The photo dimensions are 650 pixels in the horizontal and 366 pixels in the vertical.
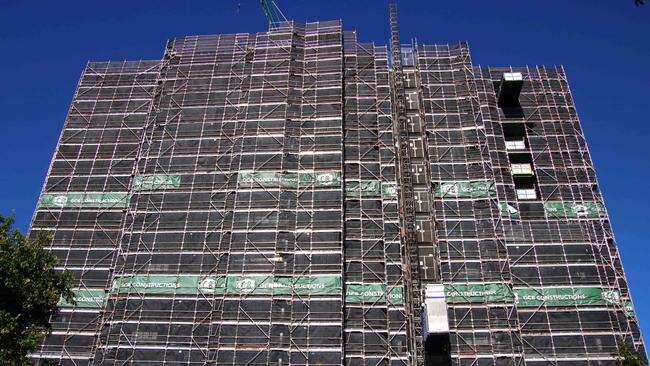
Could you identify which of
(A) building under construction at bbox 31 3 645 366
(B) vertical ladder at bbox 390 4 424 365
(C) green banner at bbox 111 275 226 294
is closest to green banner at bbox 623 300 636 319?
(A) building under construction at bbox 31 3 645 366

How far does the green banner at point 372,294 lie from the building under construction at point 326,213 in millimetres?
161

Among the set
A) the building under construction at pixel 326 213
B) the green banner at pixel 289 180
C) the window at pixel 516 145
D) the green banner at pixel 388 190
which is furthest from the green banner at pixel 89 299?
the window at pixel 516 145

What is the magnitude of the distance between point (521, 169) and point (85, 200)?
37.8m

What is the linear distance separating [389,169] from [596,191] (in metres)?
17.6

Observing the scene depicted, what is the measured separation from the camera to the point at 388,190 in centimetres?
4316

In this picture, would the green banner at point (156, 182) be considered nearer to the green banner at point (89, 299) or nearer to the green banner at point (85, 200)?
the green banner at point (85, 200)

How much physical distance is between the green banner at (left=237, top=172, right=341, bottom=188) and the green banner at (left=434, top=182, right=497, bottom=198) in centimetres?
883

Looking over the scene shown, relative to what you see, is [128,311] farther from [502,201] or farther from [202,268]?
[502,201]

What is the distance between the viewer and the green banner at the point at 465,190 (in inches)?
1707

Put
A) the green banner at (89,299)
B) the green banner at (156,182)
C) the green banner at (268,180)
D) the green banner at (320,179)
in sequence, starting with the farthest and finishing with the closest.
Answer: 1. the green banner at (156,182)
2. the green banner at (268,180)
3. the green banner at (320,179)
4. the green banner at (89,299)

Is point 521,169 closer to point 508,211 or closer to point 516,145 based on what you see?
point 516,145

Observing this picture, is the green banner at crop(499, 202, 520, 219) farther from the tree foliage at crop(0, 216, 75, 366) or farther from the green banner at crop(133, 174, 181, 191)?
the tree foliage at crop(0, 216, 75, 366)

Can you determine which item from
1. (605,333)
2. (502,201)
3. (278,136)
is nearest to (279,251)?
(278,136)

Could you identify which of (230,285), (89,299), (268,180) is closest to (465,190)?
(268,180)
